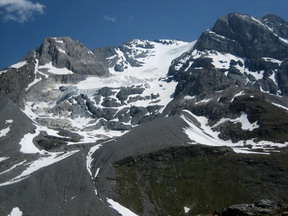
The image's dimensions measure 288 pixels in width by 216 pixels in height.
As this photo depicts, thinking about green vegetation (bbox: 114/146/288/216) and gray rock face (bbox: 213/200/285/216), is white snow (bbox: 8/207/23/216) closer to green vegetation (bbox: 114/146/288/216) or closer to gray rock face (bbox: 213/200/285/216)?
green vegetation (bbox: 114/146/288/216)

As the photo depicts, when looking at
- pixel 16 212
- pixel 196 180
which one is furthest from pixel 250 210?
pixel 196 180

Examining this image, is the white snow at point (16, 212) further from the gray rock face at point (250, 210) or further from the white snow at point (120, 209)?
the gray rock face at point (250, 210)

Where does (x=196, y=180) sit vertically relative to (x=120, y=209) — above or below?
above

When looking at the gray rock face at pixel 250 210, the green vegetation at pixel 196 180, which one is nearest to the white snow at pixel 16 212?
the green vegetation at pixel 196 180

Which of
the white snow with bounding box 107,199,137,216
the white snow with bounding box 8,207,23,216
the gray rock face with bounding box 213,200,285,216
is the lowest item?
the white snow with bounding box 107,199,137,216

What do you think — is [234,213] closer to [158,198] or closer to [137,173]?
[158,198]

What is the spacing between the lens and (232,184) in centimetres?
16700

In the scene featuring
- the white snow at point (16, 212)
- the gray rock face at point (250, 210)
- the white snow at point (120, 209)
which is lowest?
the white snow at point (120, 209)

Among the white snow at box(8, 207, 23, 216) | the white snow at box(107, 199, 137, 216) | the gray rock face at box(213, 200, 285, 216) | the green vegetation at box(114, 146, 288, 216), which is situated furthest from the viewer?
the green vegetation at box(114, 146, 288, 216)

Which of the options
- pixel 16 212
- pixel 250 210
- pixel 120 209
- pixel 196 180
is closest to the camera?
pixel 250 210

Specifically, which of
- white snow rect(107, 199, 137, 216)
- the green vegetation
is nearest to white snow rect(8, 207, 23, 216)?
white snow rect(107, 199, 137, 216)

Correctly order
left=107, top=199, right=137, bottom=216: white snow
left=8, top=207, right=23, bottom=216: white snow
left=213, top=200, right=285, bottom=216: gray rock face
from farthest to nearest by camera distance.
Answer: left=107, top=199, right=137, bottom=216: white snow < left=8, top=207, right=23, bottom=216: white snow < left=213, top=200, right=285, bottom=216: gray rock face

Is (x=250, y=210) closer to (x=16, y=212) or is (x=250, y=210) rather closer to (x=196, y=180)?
(x=16, y=212)

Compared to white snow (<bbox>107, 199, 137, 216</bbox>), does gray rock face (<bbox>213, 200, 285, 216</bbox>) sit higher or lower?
higher
